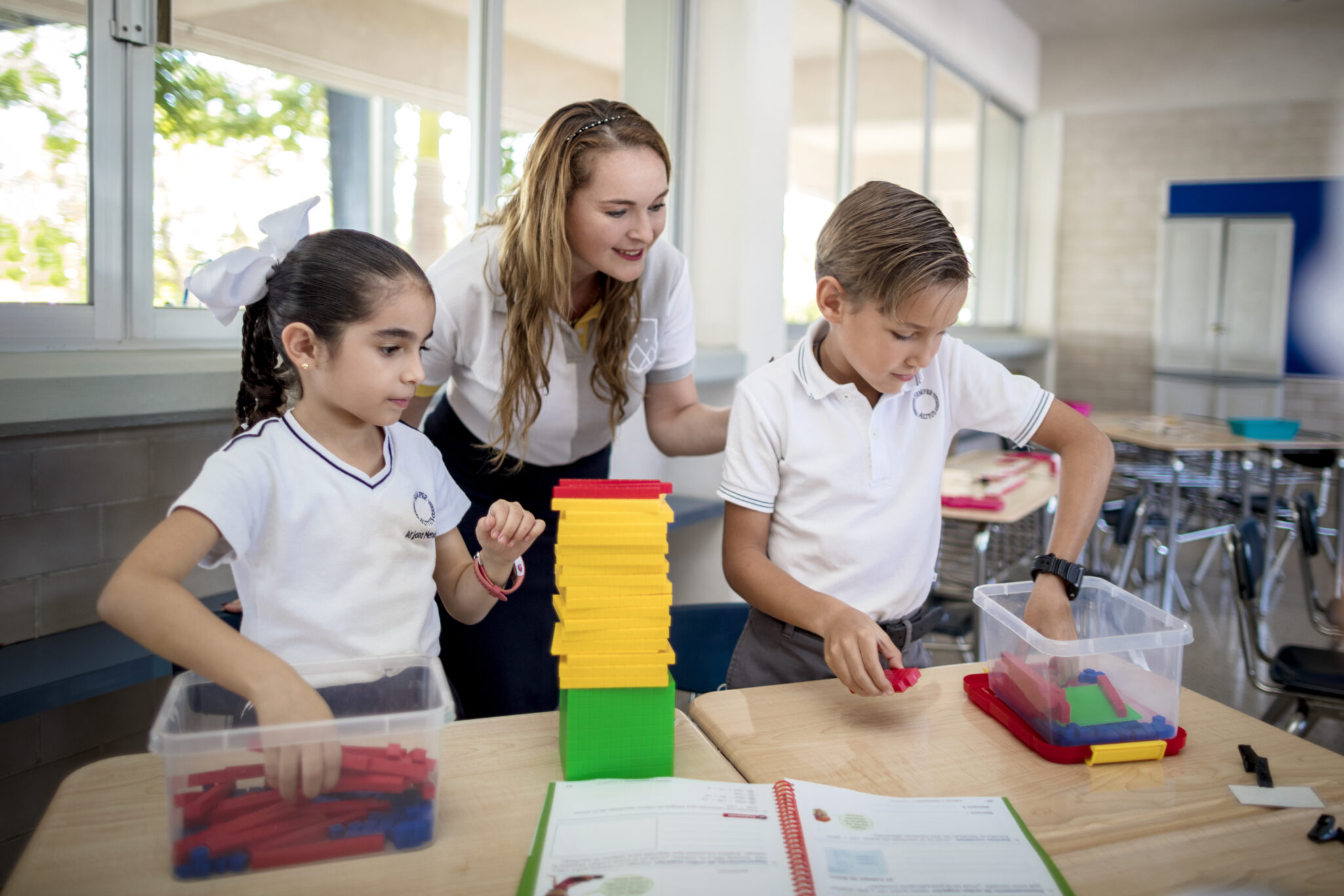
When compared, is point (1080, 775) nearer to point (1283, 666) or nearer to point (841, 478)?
point (841, 478)

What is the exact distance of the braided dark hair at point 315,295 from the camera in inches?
43.9

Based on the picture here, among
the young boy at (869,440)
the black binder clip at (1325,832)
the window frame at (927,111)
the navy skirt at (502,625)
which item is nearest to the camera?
the black binder clip at (1325,832)

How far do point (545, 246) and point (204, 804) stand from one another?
0.94m

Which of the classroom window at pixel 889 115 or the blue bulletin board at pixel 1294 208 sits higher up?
the classroom window at pixel 889 115

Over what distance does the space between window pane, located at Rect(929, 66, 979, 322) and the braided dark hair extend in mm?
5856

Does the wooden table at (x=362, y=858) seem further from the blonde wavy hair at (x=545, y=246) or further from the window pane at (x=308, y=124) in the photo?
the window pane at (x=308, y=124)

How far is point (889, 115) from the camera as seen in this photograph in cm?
667

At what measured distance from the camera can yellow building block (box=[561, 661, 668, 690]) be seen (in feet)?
3.05

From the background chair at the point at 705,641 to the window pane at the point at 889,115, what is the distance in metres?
4.90

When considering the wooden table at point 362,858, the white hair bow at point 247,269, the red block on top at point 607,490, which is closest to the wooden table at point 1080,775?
the wooden table at point 362,858

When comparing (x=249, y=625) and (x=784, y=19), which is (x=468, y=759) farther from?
(x=784, y=19)

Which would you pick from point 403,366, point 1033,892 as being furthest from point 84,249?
point 1033,892

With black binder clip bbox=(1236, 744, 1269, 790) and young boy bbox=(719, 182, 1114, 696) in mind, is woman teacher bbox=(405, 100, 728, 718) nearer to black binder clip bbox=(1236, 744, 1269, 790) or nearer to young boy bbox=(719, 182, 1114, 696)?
young boy bbox=(719, 182, 1114, 696)

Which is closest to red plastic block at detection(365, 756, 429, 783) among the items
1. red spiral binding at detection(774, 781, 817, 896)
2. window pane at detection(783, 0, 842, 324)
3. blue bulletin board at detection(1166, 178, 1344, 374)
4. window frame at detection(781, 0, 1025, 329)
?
red spiral binding at detection(774, 781, 817, 896)
